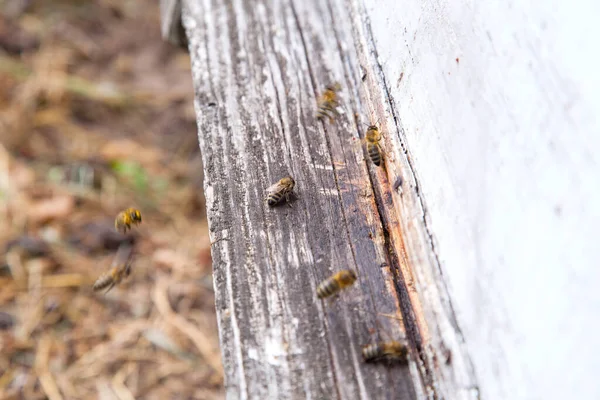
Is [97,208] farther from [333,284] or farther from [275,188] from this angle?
[333,284]

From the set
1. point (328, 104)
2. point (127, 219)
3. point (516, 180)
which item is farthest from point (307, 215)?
point (127, 219)

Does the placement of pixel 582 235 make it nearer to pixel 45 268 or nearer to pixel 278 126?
pixel 278 126

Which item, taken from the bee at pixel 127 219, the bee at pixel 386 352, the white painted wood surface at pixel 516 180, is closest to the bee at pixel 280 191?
the white painted wood surface at pixel 516 180

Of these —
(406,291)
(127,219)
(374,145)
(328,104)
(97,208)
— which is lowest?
(406,291)

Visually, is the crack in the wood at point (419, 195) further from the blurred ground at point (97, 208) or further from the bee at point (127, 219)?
the blurred ground at point (97, 208)

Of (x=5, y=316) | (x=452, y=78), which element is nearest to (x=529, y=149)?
(x=452, y=78)
